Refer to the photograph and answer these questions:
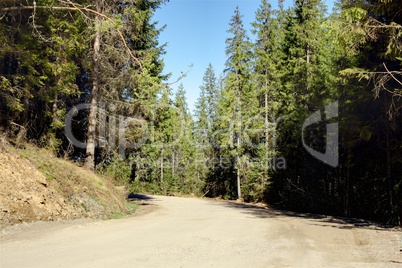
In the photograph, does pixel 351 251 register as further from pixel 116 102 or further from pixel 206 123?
pixel 206 123

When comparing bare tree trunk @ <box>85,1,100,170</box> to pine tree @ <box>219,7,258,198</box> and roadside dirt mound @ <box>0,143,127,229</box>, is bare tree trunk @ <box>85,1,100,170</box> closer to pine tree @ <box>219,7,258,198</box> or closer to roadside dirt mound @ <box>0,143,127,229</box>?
roadside dirt mound @ <box>0,143,127,229</box>

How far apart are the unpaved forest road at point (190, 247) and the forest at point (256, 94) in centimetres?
513

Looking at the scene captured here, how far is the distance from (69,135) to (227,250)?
41.1 feet

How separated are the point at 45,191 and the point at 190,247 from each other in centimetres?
549

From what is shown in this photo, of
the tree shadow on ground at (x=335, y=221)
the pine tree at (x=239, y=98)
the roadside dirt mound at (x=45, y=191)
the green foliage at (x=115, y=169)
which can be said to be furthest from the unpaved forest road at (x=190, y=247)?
the pine tree at (x=239, y=98)

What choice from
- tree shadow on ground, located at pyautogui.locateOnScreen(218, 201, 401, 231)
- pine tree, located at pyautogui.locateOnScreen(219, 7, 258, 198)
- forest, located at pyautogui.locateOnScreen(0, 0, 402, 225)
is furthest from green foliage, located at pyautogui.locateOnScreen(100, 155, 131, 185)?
pine tree, located at pyautogui.locateOnScreen(219, 7, 258, 198)

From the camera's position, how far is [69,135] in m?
16.3

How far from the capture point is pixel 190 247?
667cm

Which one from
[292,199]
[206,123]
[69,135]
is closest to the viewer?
[69,135]

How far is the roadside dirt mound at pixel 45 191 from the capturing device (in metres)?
8.34

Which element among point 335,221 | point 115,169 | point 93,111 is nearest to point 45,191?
point 93,111

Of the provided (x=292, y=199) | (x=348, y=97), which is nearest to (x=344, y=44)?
(x=348, y=97)

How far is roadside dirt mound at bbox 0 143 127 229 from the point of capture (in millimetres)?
8336

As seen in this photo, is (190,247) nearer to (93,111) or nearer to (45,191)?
(45,191)
